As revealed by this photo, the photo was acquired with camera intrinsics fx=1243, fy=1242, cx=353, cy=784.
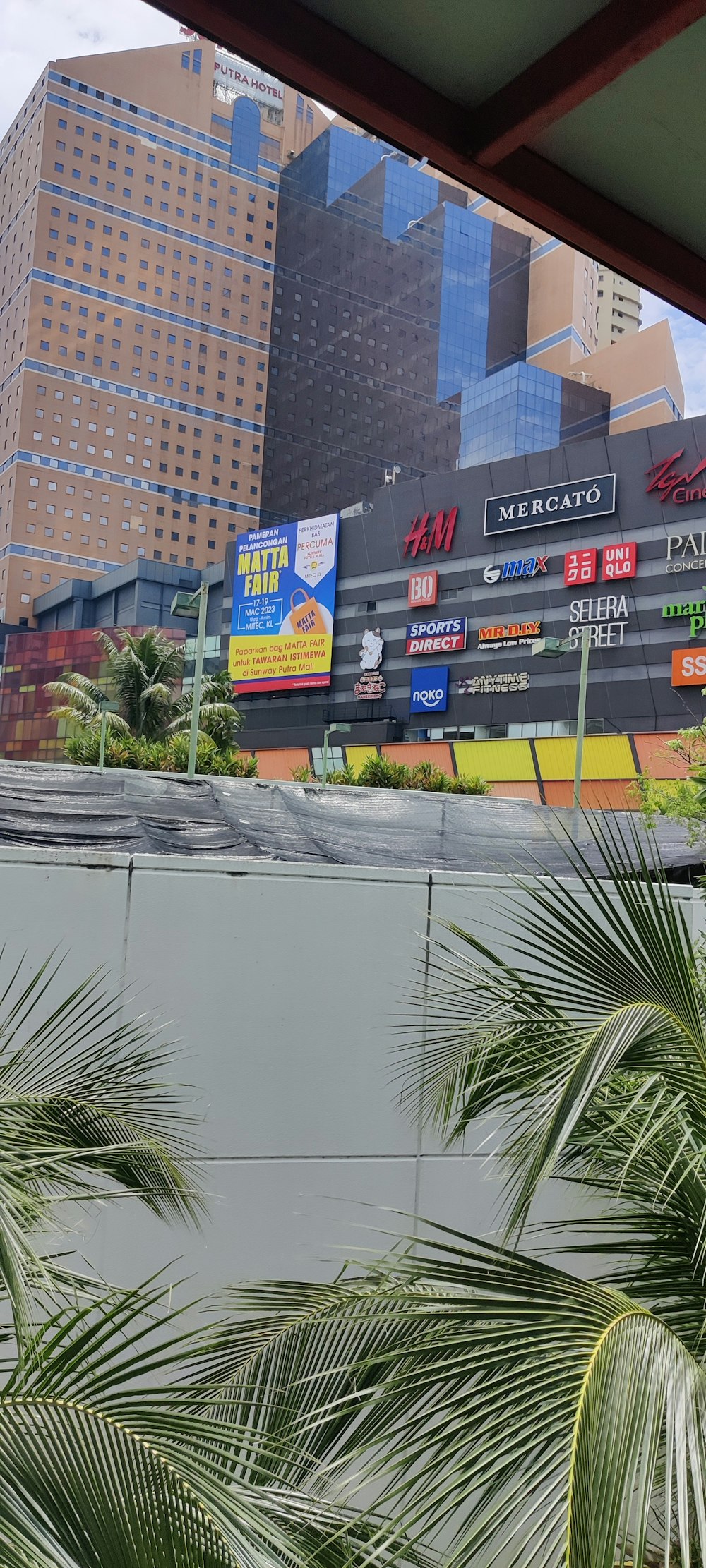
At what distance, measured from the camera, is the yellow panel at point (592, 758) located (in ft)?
139

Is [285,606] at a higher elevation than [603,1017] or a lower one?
higher

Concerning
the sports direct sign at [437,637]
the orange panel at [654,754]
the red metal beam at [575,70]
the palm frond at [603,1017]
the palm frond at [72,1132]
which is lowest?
the palm frond at [72,1132]

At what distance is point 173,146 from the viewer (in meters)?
125

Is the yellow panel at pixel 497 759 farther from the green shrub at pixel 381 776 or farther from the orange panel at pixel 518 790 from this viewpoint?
the green shrub at pixel 381 776

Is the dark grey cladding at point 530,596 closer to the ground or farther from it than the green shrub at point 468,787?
farther from it

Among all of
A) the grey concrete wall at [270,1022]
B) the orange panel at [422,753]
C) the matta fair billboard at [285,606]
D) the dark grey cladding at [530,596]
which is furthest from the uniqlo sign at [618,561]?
the grey concrete wall at [270,1022]

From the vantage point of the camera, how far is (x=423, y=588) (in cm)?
5131

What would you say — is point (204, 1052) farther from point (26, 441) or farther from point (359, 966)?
point (26, 441)

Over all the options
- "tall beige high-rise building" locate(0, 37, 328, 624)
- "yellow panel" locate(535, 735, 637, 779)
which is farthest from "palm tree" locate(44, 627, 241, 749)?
"tall beige high-rise building" locate(0, 37, 328, 624)

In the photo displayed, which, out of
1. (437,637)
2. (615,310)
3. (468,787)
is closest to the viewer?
(468,787)

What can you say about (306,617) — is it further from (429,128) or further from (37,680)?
(429,128)

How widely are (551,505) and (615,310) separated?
10905 cm

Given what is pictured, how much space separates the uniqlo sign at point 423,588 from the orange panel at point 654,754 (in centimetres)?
1258

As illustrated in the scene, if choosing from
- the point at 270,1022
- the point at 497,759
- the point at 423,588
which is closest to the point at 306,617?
the point at 423,588
